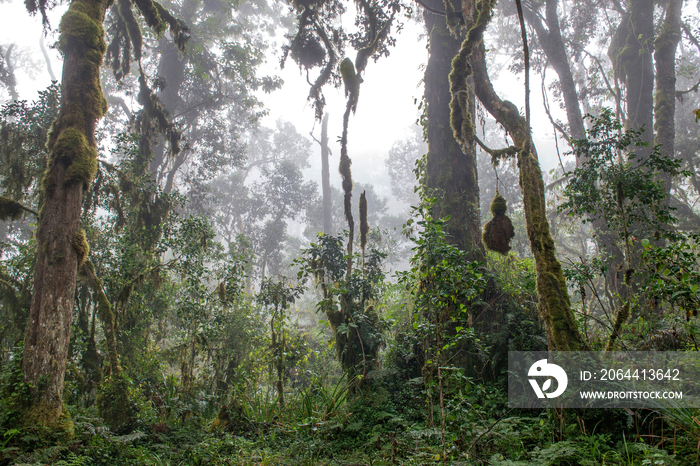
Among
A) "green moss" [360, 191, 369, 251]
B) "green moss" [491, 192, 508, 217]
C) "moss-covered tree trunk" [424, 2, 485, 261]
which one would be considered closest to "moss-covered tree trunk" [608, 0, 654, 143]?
"moss-covered tree trunk" [424, 2, 485, 261]

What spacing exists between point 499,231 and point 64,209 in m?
6.35

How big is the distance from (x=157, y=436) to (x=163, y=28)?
8.07 metres

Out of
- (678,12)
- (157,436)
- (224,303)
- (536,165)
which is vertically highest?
(678,12)

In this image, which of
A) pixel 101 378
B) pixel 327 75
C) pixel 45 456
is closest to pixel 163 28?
pixel 327 75

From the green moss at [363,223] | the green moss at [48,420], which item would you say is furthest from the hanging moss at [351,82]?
the green moss at [48,420]

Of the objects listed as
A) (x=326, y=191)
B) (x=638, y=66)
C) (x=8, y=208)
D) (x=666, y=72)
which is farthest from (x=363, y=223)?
(x=326, y=191)

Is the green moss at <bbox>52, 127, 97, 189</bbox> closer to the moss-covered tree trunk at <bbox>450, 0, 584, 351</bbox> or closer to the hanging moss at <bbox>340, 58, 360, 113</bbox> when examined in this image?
the hanging moss at <bbox>340, 58, 360, 113</bbox>

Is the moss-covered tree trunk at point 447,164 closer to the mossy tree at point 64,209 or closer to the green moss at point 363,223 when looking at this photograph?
the green moss at point 363,223

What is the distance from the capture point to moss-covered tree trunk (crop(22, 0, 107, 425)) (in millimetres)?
4617

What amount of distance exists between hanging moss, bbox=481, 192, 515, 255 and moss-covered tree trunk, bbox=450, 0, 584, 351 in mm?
638

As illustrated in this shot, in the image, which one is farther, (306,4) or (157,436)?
(306,4)

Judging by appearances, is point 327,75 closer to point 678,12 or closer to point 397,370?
point 397,370

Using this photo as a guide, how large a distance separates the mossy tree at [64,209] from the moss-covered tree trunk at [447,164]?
6.12m

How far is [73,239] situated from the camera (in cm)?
516
